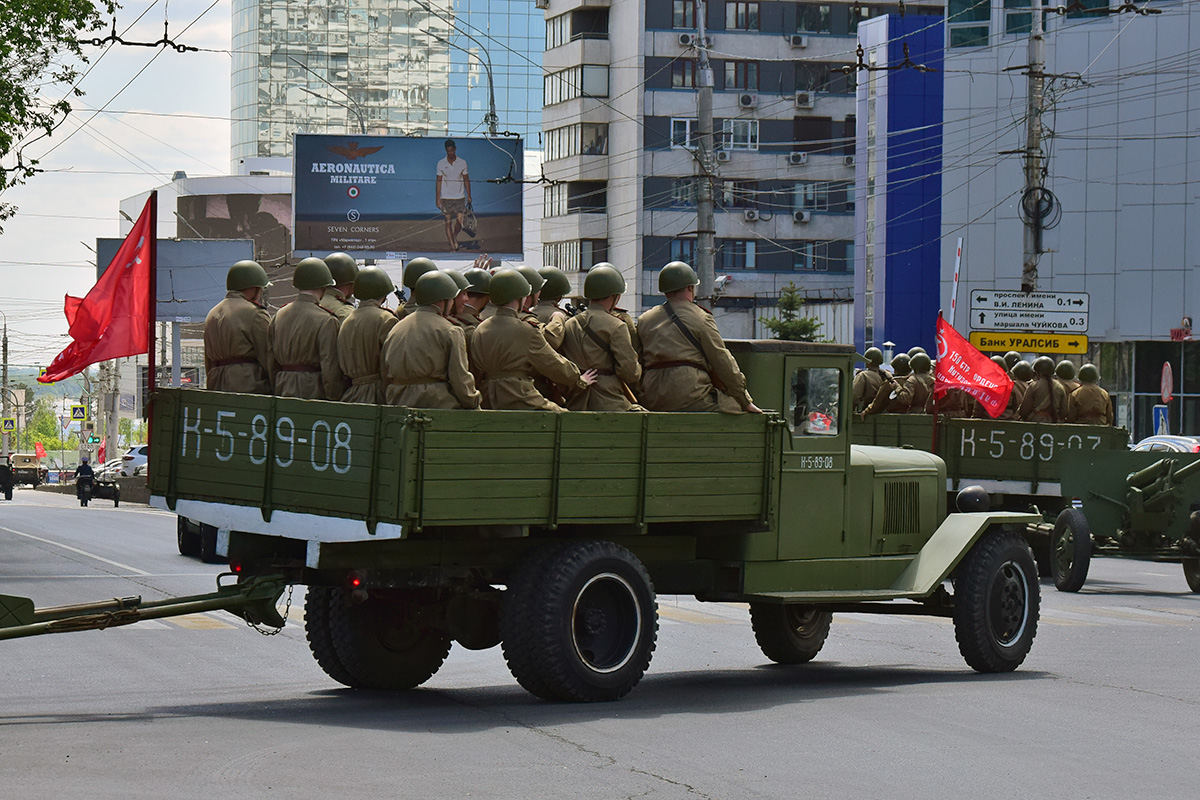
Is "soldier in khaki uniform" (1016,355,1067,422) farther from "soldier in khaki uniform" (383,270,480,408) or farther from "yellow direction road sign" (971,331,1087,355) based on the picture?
"soldier in khaki uniform" (383,270,480,408)

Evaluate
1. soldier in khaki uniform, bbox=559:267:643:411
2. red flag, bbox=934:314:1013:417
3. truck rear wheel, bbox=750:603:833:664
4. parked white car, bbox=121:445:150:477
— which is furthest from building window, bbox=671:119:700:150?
soldier in khaki uniform, bbox=559:267:643:411

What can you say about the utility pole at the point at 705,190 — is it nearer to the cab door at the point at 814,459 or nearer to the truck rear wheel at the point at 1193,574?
the truck rear wheel at the point at 1193,574

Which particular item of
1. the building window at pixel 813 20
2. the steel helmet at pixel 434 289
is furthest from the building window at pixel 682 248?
the steel helmet at pixel 434 289

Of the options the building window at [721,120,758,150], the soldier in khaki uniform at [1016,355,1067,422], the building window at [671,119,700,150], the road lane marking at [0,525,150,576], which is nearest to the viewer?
the soldier in khaki uniform at [1016,355,1067,422]

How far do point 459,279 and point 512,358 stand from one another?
3.15ft

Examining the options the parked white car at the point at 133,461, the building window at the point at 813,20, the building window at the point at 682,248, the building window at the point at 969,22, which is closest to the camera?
the building window at the point at 969,22

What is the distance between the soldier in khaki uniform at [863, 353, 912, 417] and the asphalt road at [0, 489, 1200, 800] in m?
7.53

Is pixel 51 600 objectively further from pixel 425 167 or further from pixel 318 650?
pixel 425 167

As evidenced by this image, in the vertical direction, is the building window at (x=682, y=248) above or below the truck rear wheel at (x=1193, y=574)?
above

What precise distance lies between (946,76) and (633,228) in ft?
71.1

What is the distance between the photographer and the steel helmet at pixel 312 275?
473 inches

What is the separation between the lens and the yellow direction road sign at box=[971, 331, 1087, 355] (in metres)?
33.1

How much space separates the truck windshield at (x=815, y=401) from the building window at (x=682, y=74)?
6448cm

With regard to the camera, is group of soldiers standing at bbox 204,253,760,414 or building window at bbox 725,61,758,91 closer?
group of soldiers standing at bbox 204,253,760,414
